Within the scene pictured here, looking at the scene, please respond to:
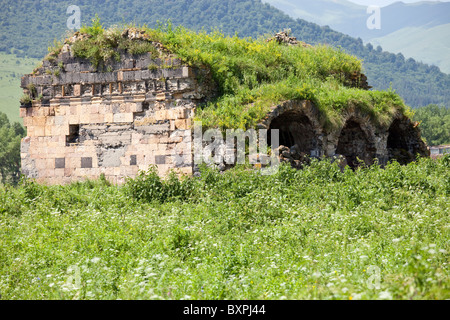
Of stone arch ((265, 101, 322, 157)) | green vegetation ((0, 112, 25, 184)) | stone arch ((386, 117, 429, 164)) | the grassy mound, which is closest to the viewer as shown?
the grassy mound

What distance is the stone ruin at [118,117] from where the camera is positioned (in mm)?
12992

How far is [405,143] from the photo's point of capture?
17266mm

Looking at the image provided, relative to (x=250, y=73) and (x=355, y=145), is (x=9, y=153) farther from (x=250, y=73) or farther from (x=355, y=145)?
(x=355, y=145)

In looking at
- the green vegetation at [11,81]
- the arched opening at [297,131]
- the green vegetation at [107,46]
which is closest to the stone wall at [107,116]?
the green vegetation at [107,46]

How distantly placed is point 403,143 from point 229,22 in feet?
481

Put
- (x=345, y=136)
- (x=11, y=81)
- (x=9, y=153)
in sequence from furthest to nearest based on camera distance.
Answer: (x=11, y=81) → (x=9, y=153) → (x=345, y=136)

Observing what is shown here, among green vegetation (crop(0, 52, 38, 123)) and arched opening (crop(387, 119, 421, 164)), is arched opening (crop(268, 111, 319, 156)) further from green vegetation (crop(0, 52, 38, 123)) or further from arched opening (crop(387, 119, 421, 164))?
green vegetation (crop(0, 52, 38, 123))

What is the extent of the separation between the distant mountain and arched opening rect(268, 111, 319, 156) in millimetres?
114524

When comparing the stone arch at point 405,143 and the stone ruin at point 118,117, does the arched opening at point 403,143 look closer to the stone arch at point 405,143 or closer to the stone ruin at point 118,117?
the stone arch at point 405,143

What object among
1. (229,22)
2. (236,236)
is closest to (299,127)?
(236,236)

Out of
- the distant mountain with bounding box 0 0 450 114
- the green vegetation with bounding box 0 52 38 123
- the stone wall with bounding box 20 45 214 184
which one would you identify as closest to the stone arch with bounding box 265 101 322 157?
the stone wall with bounding box 20 45 214 184

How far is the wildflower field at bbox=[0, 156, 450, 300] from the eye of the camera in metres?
5.65

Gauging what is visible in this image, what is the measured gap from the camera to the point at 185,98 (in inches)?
513
